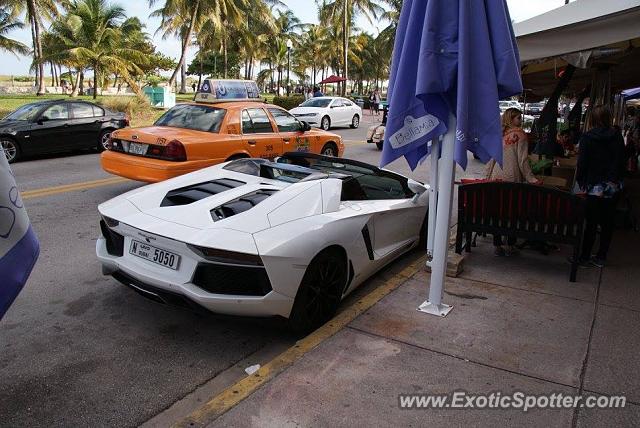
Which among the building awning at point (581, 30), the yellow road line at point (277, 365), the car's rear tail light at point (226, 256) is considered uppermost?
the building awning at point (581, 30)

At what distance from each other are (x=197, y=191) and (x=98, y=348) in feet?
4.52

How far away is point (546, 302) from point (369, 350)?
6.09 feet

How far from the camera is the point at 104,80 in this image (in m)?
32.2

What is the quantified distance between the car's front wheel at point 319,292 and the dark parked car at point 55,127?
9.91 meters

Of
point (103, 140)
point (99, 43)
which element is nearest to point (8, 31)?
point (99, 43)

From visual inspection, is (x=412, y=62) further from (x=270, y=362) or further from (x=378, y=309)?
(x=270, y=362)

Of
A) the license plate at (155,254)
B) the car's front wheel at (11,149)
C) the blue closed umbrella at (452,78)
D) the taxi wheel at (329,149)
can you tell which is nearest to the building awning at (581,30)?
the blue closed umbrella at (452,78)

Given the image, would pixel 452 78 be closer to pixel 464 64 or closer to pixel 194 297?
pixel 464 64

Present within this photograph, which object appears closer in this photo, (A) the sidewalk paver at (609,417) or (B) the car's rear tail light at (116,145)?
(A) the sidewalk paver at (609,417)

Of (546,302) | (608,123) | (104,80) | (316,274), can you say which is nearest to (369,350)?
(316,274)

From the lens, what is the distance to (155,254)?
3613 millimetres

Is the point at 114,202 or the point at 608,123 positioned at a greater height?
the point at 608,123

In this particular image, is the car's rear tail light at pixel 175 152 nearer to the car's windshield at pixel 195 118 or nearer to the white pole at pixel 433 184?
the car's windshield at pixel 195 118

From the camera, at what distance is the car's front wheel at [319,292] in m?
3.74
